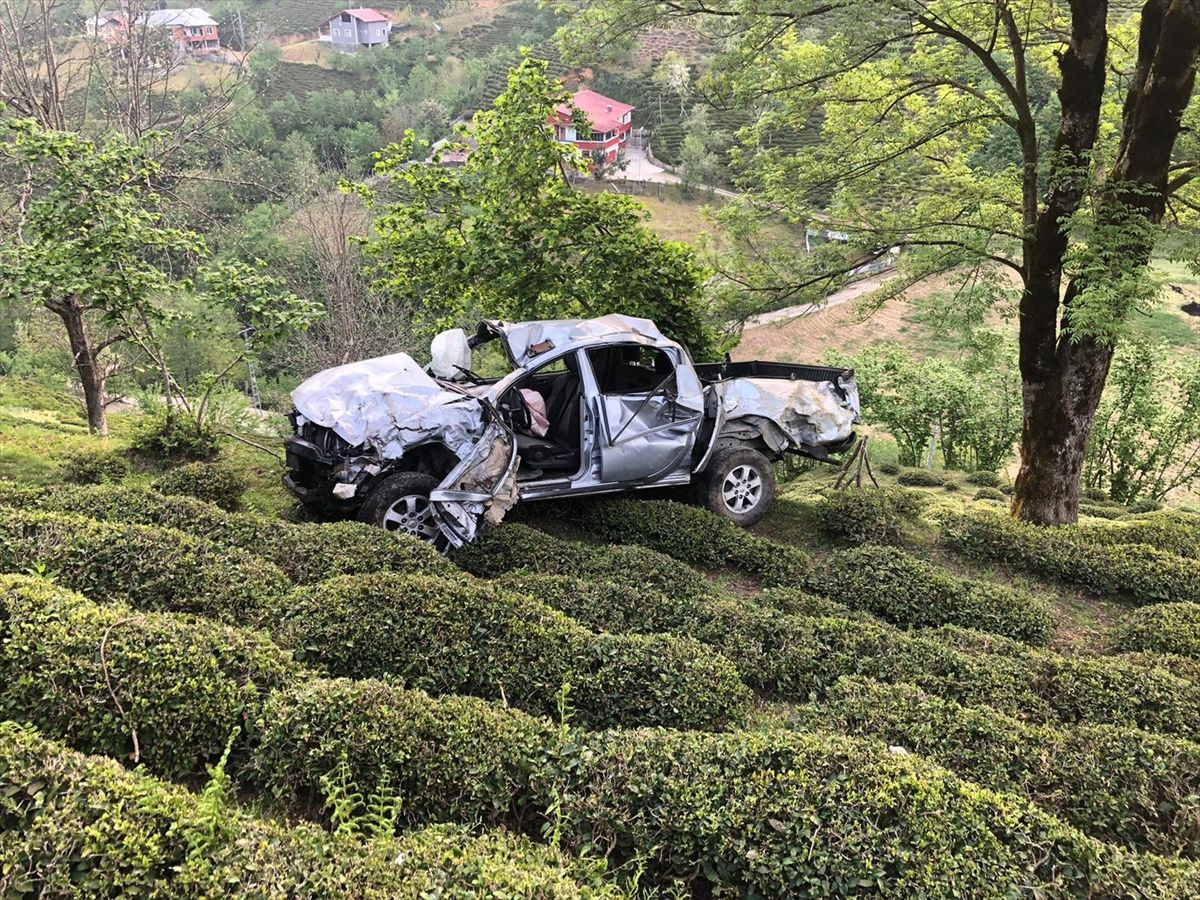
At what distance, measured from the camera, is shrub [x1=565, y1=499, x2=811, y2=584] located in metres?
7.15

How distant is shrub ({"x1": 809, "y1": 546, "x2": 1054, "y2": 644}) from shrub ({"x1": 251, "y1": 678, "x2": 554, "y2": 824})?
12.2 feet

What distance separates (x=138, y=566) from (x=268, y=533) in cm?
111

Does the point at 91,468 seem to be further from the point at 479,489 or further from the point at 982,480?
the point at 982,480

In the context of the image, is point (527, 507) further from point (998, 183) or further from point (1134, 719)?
point (998, 183)

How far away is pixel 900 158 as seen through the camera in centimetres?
1027

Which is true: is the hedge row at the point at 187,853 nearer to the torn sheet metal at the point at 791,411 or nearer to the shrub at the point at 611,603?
the shrub at the point at 611,603

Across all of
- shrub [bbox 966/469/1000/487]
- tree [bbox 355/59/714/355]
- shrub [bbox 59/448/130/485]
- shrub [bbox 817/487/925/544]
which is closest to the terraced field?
shrub [bbox 59/448/130/485]

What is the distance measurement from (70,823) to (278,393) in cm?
2726

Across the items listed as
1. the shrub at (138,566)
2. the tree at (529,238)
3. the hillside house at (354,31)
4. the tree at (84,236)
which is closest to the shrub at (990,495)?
the tree at (529,238)

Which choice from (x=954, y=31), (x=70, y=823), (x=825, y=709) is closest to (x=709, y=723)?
(x=825, y=709)

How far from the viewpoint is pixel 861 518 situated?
27.2ft

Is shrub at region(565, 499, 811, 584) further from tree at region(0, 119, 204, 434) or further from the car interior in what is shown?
tree at region(0, 119, 204, 434)

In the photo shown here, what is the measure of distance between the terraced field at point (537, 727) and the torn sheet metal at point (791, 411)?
256cm

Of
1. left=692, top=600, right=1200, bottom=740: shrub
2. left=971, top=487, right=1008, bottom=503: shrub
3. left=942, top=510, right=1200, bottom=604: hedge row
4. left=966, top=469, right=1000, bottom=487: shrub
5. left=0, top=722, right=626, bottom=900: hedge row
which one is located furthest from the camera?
left=966, top=469, right=1000, bottom=487: shrub
